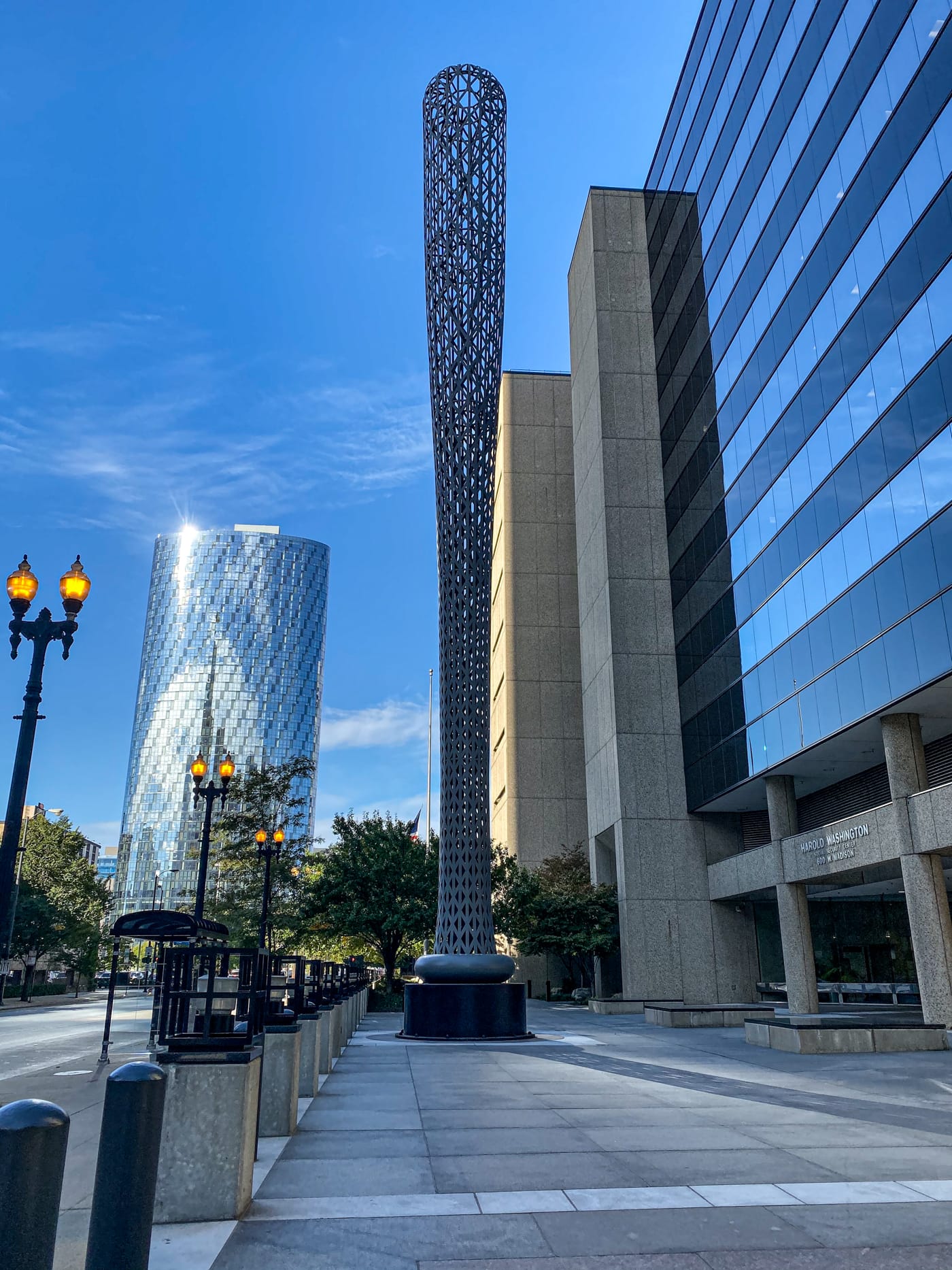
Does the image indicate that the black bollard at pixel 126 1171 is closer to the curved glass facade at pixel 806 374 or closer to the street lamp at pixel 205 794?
the street lamp at pixel 205 794

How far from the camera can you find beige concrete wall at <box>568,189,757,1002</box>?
41.4 meters

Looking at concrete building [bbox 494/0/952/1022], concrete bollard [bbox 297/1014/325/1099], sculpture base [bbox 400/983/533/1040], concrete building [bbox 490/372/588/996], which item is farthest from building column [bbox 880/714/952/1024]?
concrete building [bbox 490/372/588/996]

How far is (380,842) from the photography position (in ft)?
136

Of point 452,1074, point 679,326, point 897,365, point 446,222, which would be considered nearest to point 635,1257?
point 452,1074

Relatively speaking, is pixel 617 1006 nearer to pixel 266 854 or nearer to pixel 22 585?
Answer: pixel 266 854

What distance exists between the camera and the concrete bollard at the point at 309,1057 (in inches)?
457

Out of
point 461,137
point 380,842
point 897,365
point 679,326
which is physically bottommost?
point 380,842

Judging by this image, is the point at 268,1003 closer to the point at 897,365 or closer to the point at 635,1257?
the point at 635,1257

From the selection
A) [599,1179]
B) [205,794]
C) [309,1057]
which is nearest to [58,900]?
[205,794]

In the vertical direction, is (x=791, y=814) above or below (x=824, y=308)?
below

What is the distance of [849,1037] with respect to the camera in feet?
65.9

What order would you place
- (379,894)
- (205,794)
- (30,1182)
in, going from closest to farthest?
(30,1182) < (205,794) < (379,894)

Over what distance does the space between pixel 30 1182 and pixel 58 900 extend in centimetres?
6330

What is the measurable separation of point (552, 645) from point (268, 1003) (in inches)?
2118
